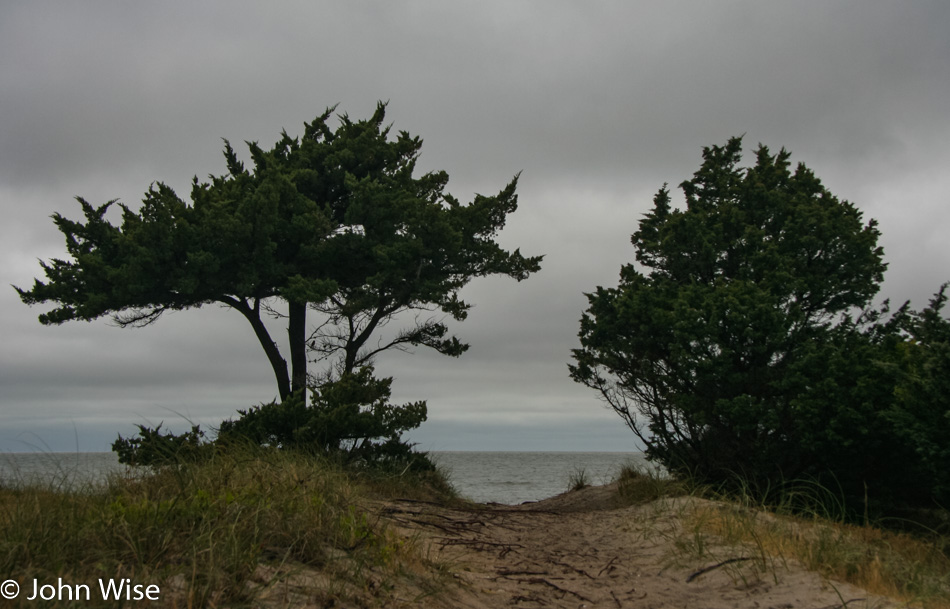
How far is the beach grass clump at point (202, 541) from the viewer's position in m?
3.75

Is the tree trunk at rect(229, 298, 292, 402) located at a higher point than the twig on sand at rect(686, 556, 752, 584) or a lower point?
higher

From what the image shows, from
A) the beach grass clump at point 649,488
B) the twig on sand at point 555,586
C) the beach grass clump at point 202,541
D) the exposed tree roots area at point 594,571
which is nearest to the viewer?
the beach grass clump at point 202,541

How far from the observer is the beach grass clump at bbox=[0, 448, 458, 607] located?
3.75 meters

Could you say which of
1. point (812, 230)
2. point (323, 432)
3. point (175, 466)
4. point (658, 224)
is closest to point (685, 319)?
point (812, 230)

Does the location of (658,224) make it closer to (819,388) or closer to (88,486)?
(819,388)

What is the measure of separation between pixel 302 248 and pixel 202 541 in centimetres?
1343

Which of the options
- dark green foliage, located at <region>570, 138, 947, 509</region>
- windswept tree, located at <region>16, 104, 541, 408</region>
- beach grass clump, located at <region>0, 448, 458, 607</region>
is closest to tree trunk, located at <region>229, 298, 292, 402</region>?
windswept tree, located at <region>16, 104, 541, 408</region>

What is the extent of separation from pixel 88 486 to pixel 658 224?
15377mm

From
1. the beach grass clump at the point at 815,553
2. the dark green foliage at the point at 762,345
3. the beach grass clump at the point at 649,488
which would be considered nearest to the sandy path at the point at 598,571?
the beach grass clump at the point at 815,553

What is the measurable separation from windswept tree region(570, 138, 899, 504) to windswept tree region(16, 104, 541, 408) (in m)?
4.48

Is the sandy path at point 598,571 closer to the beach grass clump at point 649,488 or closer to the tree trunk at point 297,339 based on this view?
the beach grass clump at point 649,488

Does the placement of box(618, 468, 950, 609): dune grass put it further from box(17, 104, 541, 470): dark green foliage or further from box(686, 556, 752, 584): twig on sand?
box(17, 104, 541, 470): dark green foliage

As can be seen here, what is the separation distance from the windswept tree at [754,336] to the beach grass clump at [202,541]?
8.65 m

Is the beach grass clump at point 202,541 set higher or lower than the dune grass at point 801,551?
higher
